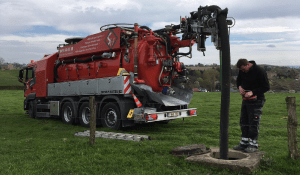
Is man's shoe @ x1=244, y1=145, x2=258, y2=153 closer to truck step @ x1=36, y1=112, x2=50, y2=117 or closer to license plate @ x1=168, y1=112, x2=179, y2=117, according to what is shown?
license plate @ x1=168, y1=112, x2=179, y2=117

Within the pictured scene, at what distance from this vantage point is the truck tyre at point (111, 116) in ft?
33.5

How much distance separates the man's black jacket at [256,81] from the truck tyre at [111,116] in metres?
5.13

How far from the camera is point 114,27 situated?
11.1m

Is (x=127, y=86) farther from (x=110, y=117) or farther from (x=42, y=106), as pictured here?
(x=42, y=106)

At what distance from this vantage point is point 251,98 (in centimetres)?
624

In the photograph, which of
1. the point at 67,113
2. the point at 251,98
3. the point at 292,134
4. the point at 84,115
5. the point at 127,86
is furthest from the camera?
the point at 67,113

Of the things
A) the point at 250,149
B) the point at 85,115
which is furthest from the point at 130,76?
the point at 250,149

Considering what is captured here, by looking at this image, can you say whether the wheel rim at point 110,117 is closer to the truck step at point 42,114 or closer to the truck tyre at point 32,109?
the truck step at point 42,114

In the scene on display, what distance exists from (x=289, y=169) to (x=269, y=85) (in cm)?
189

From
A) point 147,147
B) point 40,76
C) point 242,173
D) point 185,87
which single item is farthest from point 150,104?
point 40,76

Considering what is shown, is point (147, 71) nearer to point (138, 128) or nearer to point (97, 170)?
point (138, 128)

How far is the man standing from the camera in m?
6.13

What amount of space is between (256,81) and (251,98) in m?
0.41

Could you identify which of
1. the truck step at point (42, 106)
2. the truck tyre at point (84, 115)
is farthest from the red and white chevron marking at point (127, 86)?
the truck step at point (42, 106)
